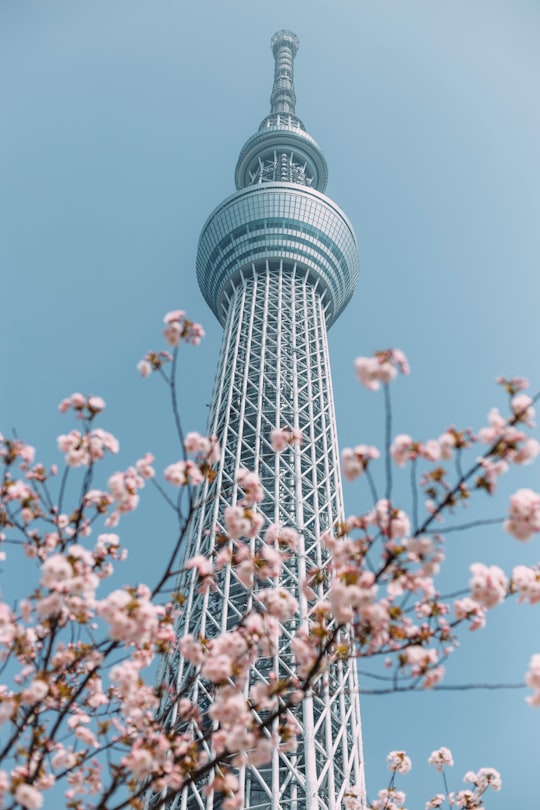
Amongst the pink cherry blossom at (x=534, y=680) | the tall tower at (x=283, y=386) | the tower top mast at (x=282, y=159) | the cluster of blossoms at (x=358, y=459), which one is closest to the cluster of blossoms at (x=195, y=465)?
the cluster of blossoms at (x=358, y=459)

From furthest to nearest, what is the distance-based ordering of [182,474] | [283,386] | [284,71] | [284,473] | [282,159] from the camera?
1. [284,71]
2. [282,159]
3. [283,386]
4. [284,473]
5. [182,474]

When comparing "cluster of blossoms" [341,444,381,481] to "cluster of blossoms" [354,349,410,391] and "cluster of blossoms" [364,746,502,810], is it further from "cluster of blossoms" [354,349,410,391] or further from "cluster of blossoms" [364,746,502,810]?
"cluster of blossoms" [364,746,502,810]

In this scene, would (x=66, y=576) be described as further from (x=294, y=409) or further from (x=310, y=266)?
(x=310, y=266)

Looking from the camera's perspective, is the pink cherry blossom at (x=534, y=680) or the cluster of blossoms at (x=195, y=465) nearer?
the pink cherry blossom at (x=534, y=680)

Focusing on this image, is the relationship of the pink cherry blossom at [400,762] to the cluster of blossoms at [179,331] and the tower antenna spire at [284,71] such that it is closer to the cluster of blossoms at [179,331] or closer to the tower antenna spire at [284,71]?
the cluster of blossoms at [179,331]

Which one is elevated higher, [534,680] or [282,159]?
[282,159]

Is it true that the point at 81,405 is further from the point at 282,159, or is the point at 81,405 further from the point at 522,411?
the point at 282,159

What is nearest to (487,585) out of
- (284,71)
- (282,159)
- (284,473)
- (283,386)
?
(284,473)
